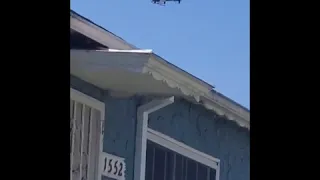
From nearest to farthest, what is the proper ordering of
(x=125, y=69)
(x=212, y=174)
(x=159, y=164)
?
(x=125, y=69) → (x=159, y=164) → (x=212, y=174)

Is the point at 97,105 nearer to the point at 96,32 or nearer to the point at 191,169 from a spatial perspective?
the point at 96,32

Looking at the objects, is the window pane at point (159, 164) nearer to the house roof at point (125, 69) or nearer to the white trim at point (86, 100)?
the house roof at point (125, 69)

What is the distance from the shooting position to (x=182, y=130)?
24.9 feet

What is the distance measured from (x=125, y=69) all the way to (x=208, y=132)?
2.80 meters

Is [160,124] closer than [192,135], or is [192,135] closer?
[160,124]

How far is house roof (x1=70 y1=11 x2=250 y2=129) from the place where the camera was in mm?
5535

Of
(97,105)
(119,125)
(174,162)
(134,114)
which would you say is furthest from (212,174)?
(97,105)

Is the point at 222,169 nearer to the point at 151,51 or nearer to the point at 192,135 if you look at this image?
the point at 192,135

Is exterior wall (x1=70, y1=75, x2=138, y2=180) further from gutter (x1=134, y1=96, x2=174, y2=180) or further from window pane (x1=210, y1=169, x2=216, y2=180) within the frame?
window pane (x1=210, y1=169, x2=216, y2=180)

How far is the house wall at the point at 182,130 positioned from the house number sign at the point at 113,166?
56mm

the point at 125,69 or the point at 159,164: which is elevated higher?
the point at 125,69
